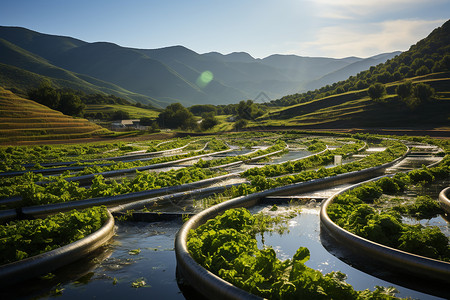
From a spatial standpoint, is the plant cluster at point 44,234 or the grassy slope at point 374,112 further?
the grassy slope at point 374,112

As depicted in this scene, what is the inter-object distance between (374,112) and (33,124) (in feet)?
291

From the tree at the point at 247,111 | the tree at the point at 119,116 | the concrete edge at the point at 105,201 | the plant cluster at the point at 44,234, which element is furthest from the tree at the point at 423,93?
the tree at the point at 119,116

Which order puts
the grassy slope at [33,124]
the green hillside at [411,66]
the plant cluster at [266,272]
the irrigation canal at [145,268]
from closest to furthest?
1. the plant cluster at [266,272]
2. the irrigation canal at [145,268]
3. the grassy slope at [33,124]
4. the green hillside at [411,66]

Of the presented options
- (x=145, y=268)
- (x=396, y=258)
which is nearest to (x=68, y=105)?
(x=145, y=268)

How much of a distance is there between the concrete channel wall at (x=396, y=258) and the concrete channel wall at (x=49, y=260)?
732 centimetres

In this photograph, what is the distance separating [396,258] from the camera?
7.90 m

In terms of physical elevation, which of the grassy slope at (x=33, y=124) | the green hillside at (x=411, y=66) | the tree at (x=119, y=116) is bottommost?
the tree at (x=119, y=116)

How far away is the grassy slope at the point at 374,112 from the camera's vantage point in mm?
84438

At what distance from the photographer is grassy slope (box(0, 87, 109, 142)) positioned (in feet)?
208

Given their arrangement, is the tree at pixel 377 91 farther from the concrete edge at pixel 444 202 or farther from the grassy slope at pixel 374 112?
the concrete edge at pixel 444 202

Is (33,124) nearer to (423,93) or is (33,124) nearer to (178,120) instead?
(178,120)

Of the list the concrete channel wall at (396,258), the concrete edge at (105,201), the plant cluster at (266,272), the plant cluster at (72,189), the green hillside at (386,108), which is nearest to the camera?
the plant cluster at (266,272)

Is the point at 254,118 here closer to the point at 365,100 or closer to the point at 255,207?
the point at 365,100

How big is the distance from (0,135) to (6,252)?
6198cm
